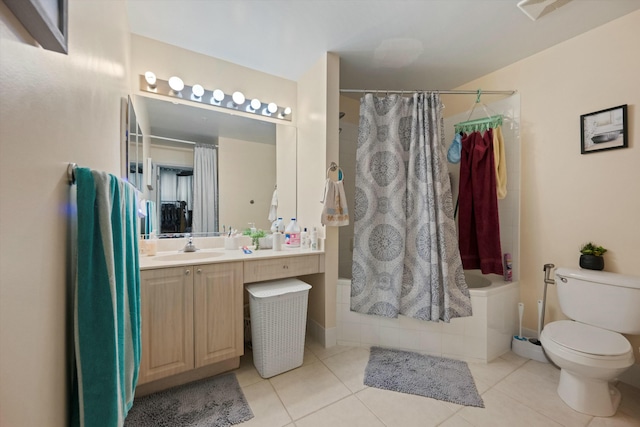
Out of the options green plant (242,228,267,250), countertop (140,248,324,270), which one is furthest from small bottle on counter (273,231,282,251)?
green plant (242,228,267,250)

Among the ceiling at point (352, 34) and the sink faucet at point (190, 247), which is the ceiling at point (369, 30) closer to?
the ceiling at point (352, 34)

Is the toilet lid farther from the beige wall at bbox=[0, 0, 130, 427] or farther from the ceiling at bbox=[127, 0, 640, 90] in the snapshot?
the beige wall at bbox=[0, 0, 130, 427]

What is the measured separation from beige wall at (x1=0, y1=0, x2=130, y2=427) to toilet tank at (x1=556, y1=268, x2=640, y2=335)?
274cm

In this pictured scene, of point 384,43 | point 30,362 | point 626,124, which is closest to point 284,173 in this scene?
point 384,43

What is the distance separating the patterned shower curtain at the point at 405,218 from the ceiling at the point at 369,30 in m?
0.42

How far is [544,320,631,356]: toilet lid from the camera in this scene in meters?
1.36

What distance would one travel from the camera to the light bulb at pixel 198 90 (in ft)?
6.77

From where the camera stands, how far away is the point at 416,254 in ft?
6.70

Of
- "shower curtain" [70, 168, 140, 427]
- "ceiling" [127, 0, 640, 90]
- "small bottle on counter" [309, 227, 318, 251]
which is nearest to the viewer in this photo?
"shower curtain" [70, 168, 140, 427]

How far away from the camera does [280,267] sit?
6.33ft

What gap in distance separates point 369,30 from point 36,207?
215 centimetres

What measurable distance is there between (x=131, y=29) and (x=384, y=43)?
1.96 m

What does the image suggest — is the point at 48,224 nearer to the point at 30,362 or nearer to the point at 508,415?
the point at 30,362

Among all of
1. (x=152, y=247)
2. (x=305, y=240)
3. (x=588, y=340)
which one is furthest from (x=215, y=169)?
(x=588, y=340)
